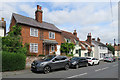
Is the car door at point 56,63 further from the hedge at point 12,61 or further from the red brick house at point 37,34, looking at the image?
the red brick house at point 37,34

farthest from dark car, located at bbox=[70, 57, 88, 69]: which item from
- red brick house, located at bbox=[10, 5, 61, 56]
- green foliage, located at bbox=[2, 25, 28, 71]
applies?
red brick house, located at bbox=[10, 5, 61, 56]

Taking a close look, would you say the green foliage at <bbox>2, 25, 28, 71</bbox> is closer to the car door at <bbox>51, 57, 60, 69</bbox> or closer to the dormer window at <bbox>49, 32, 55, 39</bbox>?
the car door at <bbox>51, 57, 60, 69</bbox>

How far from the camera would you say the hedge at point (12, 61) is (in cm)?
1102

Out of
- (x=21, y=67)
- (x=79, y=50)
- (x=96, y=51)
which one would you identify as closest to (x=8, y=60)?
(x=21, y=67)

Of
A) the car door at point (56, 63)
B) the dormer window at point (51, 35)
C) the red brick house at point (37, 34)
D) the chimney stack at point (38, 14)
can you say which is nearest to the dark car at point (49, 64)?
the car door at point (56, 63)

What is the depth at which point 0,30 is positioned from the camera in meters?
21.6

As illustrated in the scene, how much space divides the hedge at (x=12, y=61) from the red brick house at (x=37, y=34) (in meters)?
6.31

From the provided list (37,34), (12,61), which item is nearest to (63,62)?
(12,61)

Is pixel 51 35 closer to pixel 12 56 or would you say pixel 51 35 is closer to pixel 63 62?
pixel 63 62

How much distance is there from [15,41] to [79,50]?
849 inches

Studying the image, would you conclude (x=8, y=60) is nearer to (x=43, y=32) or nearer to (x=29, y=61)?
(x=29, y=61)

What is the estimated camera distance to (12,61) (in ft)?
37.6

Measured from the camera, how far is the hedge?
11023 mm

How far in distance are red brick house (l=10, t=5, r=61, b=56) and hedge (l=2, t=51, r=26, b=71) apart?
20.7 feet
